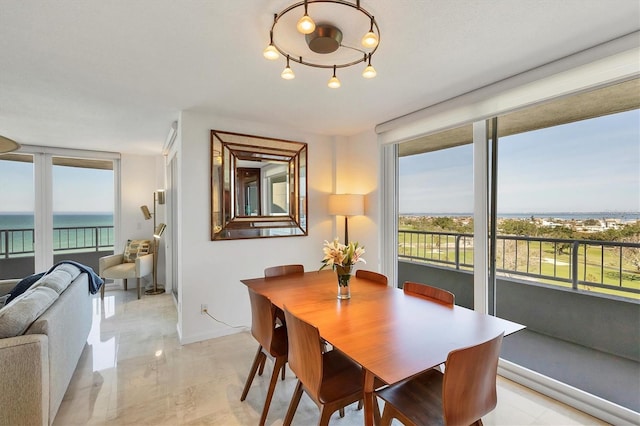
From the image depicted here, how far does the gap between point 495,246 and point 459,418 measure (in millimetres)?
1786

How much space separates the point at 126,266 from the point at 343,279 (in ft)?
13.8

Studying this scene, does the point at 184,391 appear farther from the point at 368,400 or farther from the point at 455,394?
the point at 455,394

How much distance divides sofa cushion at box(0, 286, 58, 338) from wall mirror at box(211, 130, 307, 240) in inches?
58.6

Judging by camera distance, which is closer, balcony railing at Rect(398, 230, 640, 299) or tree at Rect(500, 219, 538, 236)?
balcony railing at Rect(398, 230, 640, 299)

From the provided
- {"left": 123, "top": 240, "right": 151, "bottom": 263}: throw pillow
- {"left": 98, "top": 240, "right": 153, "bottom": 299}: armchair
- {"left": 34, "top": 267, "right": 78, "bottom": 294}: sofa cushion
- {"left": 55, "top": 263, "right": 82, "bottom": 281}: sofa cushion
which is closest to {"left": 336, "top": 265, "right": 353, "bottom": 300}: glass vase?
{"left": 34, "top": 267, "right": 78, "bottom": 294}: sofa cushion

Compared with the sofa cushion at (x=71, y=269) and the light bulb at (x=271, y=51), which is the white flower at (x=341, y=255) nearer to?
the light bulb at (x=271, y=51)

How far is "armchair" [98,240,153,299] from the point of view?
4504 millimetres

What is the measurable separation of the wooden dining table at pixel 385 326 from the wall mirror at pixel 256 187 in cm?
123

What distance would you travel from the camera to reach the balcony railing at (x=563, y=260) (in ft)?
6.61

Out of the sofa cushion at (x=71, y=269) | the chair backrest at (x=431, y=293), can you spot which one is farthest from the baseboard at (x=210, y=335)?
the chair backrest at (x=431, y=293)

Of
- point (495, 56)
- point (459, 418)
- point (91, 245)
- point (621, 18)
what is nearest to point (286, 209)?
point (495, 56)

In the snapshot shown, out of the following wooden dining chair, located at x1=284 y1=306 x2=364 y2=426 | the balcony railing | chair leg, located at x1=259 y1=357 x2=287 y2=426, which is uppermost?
the balcony railing

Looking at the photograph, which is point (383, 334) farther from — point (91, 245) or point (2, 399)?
point (91, 245)

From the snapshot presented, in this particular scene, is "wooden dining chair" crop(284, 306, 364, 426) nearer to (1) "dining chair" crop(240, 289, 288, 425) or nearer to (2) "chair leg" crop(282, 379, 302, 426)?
(2) "chair leg" crop(282, 379, 302, 426)
